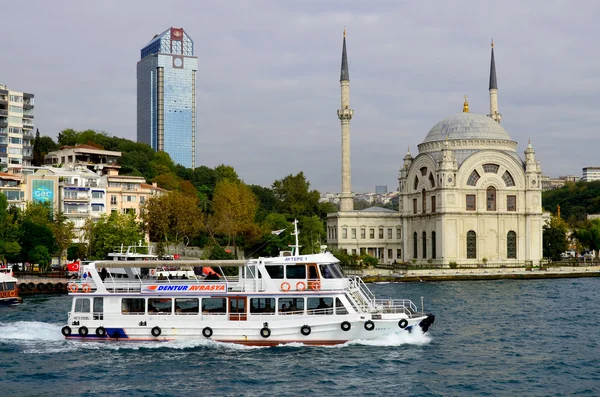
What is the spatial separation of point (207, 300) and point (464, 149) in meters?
61.7

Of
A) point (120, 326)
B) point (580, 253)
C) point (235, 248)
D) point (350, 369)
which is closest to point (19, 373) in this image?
point (120, 326)

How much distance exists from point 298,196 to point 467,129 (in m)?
25.9

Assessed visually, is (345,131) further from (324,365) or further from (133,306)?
(324,365)

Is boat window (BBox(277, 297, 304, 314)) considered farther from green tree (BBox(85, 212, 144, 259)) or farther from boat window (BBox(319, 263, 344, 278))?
green tree (BBox(85, 212, 144, 259))

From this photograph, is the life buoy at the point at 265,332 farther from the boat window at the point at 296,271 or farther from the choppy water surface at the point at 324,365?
the boat window at the point at 296,271

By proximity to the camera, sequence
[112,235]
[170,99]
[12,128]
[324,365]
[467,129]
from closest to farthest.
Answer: [324,365] < [112,235] < [467,129] < [12,128] < [170,99]

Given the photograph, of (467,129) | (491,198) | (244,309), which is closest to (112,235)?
(244,309)

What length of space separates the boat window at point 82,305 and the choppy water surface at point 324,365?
1.34 meters

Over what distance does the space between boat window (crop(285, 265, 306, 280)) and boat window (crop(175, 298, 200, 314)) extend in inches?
144

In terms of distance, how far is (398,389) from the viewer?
1009 inches

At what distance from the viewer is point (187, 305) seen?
3297 centimetres

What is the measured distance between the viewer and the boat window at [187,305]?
32300 mm

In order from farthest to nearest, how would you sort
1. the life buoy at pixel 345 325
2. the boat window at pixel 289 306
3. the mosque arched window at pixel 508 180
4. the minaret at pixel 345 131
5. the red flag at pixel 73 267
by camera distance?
1. the minaret at pixel 345 131
2. the mosque arched window at pixel 508 180
3. the red flag at pixel 73 267
4. the boat window at pixel 289 306
5. the life buoy at pixel 345 325

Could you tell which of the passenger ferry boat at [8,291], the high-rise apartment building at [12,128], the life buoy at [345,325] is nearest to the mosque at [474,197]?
the high-rise apartment building at [12,128]
